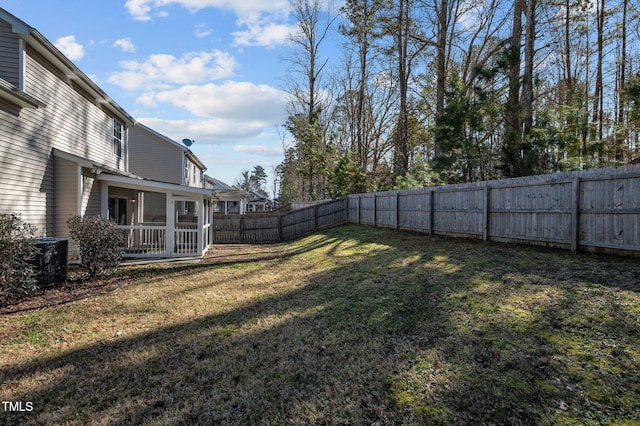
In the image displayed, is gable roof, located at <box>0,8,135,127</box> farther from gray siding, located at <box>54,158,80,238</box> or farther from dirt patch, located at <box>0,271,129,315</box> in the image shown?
dirt patch, located at <box>0,271,129,315</box>

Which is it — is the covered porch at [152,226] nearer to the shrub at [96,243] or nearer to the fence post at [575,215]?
the shrub at [96,243]

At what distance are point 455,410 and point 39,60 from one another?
11318 millimetres

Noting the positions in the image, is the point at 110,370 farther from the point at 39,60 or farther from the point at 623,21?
the point at 623,21

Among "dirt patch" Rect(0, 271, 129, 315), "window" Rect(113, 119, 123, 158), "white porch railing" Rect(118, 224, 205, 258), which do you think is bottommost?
"dirt patch" Rect(0, 271, 129, 315)

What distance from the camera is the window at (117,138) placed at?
13.3m

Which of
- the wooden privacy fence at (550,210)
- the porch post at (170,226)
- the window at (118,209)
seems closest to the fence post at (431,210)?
the wooden privacy fence at (550,210)

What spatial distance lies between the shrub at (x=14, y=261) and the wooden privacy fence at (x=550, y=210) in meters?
9.53

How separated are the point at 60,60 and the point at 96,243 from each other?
5205mm

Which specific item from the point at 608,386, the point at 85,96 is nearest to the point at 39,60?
the point at 85,96

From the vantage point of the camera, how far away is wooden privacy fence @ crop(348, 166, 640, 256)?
18.0 feet

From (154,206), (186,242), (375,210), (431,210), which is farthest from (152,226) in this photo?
(431,210)

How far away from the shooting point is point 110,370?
362 centimetres

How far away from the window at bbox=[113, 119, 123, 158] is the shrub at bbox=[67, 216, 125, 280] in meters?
6.61

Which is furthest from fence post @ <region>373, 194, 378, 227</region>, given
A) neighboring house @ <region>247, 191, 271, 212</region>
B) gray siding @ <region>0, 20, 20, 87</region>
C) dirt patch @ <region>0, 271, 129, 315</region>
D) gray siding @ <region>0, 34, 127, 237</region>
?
neighboring house @ <region>247, 191, 271, 212</region>
